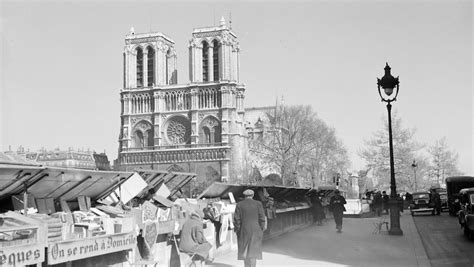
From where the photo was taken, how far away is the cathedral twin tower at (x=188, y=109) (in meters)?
104

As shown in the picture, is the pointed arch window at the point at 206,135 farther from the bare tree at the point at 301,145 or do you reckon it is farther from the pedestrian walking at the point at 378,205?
the pedestrian walking at the point at 378,205

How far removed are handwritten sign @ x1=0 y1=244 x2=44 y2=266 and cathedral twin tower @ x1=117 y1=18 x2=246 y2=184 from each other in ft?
308

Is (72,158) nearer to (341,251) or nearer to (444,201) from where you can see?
(444,201)

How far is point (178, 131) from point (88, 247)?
4009 inches

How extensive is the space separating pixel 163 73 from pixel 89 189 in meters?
105

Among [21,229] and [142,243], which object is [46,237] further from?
[142,243]

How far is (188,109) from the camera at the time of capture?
355 feet

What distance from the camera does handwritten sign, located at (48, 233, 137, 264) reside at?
23.2 ft

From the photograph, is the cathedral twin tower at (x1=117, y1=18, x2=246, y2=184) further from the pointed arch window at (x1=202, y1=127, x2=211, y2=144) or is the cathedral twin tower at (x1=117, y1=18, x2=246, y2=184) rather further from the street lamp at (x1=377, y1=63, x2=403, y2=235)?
the street lamp at (x1=377, y1=63, x2=403, y2=235)

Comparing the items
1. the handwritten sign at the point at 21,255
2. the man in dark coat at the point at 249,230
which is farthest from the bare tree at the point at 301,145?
the handwritten sign at the point at 21,255

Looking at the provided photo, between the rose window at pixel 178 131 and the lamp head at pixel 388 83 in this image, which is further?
the rose window at pixel 178 131

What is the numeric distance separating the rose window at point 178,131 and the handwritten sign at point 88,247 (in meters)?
98.6

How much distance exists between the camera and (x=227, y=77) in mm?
107688

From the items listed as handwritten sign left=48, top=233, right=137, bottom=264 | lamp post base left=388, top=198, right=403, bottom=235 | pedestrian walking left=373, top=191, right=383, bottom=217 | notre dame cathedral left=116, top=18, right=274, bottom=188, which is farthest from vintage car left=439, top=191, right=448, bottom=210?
notre dame cathedral left=116, top=18, right=274, bottom=188
